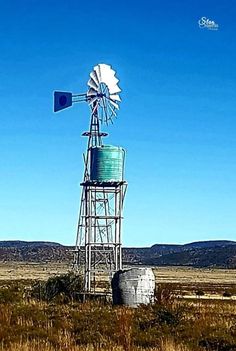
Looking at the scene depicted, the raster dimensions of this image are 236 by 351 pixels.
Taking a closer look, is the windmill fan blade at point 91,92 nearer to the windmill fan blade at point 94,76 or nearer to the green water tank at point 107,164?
the windmill fan blade at point 94,76

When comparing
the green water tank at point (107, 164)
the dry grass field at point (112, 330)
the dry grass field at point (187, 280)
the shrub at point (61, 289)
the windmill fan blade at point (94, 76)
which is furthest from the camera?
the dry grass field at point (187, 280)

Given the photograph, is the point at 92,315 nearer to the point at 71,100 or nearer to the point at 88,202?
the point at 88,202

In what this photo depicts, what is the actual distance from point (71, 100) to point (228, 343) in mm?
28728

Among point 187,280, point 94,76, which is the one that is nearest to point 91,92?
point 94,76

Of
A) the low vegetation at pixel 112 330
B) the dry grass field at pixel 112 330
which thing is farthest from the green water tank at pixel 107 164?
the dry grass field at pixel 112 330

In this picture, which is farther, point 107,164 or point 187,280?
point 187,280

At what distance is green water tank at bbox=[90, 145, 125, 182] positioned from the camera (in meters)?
44.6

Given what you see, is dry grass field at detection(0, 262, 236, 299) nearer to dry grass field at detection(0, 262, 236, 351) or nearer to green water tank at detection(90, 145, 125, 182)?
green water tank at detection(90, 145, 125, 182)

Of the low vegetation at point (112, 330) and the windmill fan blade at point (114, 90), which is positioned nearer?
the low vegetation at point (112, 330)

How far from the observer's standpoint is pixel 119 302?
34.1 m

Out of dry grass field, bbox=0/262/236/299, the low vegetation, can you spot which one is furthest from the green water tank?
the low vegetation

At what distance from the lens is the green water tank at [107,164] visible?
44.6 meters

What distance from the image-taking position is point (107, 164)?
4456 cm

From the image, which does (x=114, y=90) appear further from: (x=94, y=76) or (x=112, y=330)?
(x=112, y=330)
